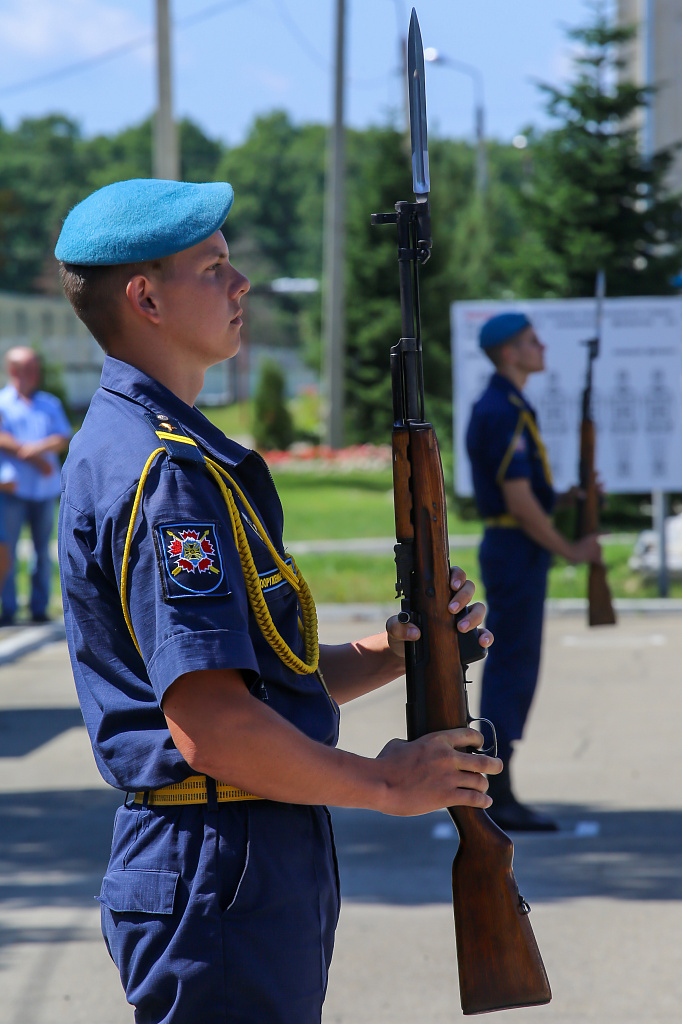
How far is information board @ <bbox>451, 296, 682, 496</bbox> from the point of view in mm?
11008

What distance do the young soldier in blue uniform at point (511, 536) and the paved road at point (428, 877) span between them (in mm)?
467

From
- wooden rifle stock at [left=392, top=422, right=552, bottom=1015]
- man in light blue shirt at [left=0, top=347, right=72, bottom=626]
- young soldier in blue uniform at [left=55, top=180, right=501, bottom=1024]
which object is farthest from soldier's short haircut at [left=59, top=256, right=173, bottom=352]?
man in light blue shirt at [left=0, top=347, right=72, bottom=626]

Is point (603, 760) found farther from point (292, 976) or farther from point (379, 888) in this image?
point (292, 976)

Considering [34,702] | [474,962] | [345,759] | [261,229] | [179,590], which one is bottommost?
[34,702]

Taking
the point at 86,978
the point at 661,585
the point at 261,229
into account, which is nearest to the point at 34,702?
the point at 86,978

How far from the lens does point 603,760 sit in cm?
622

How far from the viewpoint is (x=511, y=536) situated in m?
5.25

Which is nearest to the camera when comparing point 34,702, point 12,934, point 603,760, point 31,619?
point 12,934

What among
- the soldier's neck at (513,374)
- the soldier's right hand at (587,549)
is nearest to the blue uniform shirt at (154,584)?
the soldier's neck at (513,374)

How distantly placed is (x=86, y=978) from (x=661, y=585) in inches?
330

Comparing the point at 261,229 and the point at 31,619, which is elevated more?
the point at 261,229

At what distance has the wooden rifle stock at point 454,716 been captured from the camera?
199 centimetres

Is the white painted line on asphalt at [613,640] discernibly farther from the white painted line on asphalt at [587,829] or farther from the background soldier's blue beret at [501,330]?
the background soldier's blue beret at [501,330]

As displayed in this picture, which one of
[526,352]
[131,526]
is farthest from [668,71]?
[131,526]
